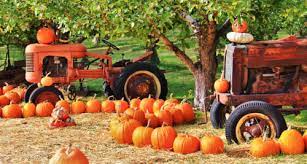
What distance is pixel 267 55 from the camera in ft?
32.1

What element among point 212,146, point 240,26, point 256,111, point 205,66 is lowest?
point 212,146

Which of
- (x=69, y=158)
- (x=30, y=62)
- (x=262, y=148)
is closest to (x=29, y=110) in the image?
(x=30, y=62)

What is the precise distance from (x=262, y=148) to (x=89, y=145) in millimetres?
2767

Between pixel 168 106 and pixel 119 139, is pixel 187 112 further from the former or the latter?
pixel 119 139

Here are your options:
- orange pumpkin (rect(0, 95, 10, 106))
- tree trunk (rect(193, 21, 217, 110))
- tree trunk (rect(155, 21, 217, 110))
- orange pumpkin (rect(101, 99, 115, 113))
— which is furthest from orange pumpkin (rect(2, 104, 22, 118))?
tree trunk (rect(193, 21, 217, 110))

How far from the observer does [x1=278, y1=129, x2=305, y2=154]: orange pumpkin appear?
8586 mm

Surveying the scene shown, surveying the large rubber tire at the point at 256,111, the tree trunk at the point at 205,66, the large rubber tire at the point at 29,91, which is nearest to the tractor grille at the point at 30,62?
the large rubber tire at the point at 29,91

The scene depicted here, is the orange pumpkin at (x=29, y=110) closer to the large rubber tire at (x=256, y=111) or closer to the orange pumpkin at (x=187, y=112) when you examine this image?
the orange pumpkin at (x=187, y=112)

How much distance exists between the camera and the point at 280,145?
8695 mm

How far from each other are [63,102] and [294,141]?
564 cm

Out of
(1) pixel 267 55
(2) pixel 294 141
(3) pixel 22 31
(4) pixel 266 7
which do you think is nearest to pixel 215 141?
(2) pixel 294 141

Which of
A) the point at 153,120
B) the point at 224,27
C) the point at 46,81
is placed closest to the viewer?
the point at 153,120

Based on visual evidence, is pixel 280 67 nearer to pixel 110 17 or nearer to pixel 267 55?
pixel 267 55

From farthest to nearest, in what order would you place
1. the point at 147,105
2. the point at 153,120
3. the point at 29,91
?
the point at 29,91, the point at 147,105, the point at 153,120
